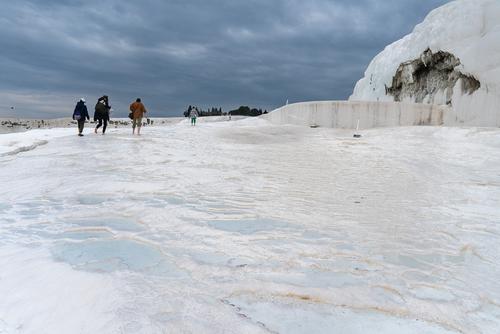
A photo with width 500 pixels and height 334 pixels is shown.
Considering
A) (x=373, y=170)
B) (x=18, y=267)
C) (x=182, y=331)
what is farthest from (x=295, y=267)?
(x=373, y=170)

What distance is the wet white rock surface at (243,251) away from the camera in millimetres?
2855

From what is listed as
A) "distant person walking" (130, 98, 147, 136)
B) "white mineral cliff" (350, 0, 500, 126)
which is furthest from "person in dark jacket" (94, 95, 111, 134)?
"white mineral cliff" (350, 0, 500, 126)

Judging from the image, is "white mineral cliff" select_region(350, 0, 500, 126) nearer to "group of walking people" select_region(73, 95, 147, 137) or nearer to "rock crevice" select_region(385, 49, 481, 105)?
"rock crevice" select_region(385, 49, 481, 105)

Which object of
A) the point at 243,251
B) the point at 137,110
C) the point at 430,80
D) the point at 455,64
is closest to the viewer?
the point at 243,251

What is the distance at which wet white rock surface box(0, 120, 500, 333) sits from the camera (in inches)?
112

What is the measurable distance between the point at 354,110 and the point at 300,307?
66.4ft

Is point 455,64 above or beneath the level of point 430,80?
above

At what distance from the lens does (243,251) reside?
4133mm

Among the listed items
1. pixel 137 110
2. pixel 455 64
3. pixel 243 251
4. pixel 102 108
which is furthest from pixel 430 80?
pixel 243 251

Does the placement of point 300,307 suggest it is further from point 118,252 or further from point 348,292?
point 118,252

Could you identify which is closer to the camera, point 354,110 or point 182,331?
point 182,331

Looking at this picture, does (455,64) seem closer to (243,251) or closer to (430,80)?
(430,80)

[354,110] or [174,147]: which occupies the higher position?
[354,110]

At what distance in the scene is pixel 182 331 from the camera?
103 inches
